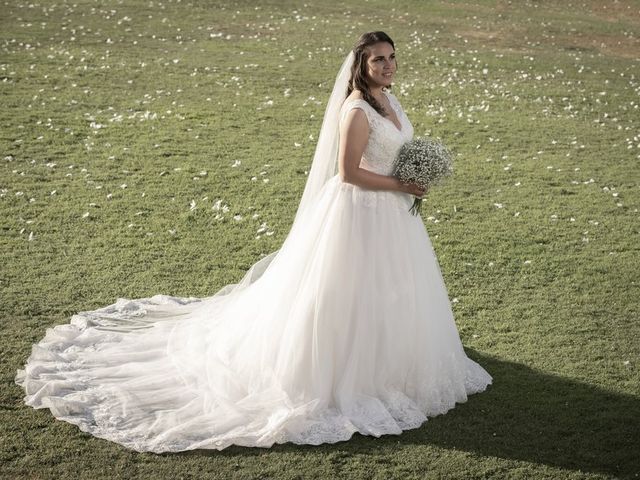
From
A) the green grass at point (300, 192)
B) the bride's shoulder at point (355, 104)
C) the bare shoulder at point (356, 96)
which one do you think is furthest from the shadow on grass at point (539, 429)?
the bare shoulder at point (356, 96)

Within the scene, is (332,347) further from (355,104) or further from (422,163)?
(355,104)

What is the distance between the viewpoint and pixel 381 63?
6.96 metres

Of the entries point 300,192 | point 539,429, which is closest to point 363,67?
point 539,429

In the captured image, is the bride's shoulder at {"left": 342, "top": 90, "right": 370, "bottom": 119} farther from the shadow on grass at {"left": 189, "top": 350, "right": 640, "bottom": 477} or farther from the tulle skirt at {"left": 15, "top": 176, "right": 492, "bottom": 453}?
the shadow on grass at {"left": 189, "top": 350, "right": 640, "bottom": 477}

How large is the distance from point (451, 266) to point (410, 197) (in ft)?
9.39

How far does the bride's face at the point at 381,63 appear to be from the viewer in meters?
6.92

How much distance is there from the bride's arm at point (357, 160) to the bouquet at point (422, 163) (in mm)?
87

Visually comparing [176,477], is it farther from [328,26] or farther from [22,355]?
[328,26]

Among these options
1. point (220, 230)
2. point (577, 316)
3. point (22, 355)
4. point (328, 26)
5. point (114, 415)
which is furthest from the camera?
point (328, 26)

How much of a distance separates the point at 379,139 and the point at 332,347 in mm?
1636

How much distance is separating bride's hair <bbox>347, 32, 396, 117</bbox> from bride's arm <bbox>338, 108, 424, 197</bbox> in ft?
0.70

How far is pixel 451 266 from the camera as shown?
10.1m

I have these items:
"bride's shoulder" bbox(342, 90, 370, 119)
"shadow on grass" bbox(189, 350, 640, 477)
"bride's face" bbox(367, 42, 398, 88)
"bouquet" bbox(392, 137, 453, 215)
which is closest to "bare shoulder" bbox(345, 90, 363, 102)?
"bride's shoulder" bbox(342, 90, 370, 119)

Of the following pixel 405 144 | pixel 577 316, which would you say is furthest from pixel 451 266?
pixel 405 144
